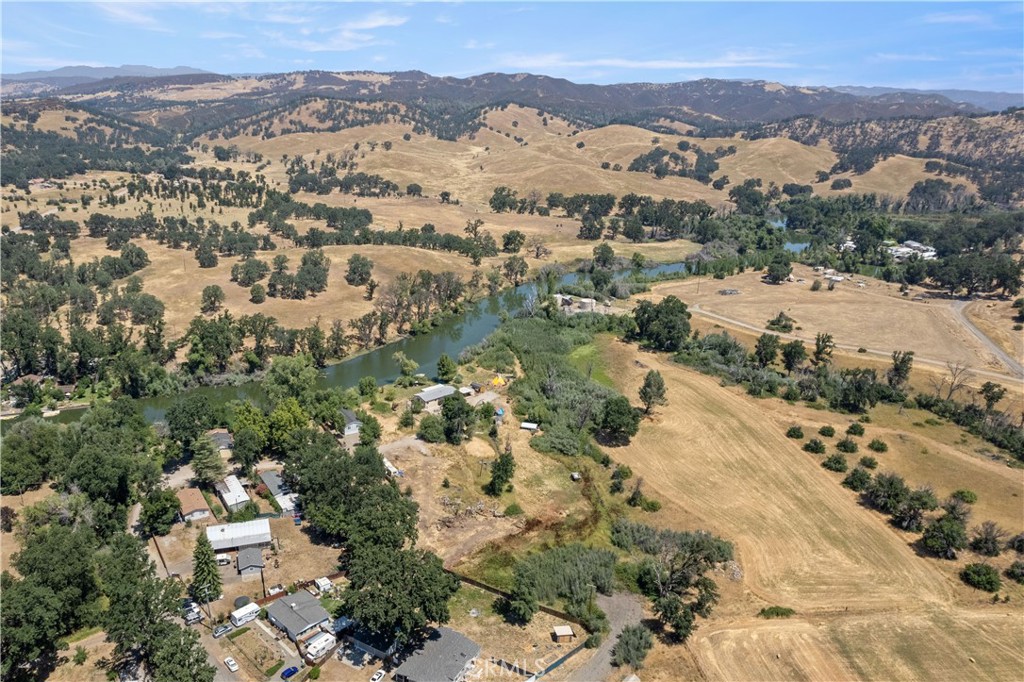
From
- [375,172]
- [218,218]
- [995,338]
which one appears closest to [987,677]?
[995,338]

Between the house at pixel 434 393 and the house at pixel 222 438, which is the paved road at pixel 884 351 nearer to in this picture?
the house at pixel 434 393

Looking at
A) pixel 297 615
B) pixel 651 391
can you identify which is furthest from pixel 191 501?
pixel 651 391

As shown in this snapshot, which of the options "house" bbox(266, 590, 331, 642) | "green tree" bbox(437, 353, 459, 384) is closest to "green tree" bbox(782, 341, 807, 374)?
"green tree" bbox(437, 353, 459, 384)

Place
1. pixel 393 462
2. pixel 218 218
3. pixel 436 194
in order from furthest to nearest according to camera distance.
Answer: pixel 436 194, pixel 218 218, pixel 393 462

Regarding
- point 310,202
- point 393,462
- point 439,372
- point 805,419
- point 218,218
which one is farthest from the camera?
point 310,202

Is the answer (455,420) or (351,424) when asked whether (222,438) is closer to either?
(351,424)

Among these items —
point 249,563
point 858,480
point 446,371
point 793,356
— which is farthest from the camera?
point 793,356

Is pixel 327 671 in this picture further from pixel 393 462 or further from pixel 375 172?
pixel 375 172
